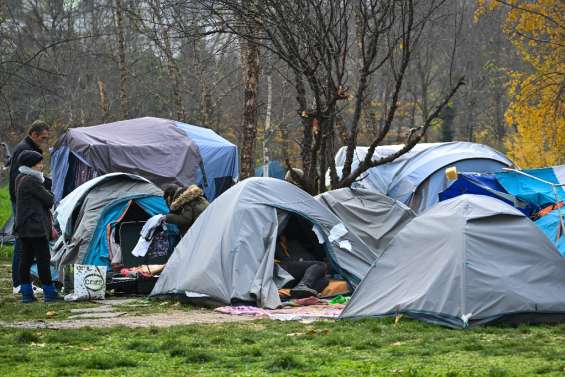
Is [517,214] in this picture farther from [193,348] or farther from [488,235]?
[193,348]

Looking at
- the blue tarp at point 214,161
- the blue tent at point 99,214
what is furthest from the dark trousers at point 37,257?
the blue tarp at point 214,161

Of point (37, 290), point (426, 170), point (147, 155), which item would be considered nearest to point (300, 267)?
point (37, 290)

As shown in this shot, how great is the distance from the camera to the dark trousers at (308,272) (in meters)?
10.8

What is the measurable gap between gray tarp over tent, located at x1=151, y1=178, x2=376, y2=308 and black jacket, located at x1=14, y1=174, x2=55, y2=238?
1593 millimetres

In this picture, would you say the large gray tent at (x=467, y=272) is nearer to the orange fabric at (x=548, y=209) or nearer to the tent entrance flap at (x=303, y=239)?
the orange fabric at (x=548, y=209)

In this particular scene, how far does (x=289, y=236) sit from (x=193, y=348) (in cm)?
484

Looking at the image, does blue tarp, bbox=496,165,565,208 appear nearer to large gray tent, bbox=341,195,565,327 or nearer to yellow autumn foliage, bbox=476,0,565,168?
large gray tent, bbox=341,195,565,327

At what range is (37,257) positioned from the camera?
10.6m

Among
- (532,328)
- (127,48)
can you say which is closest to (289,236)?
(532,328)

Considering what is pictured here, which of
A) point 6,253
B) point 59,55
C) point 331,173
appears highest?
point 59,55

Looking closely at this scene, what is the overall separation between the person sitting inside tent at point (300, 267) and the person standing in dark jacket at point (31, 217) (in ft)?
8.92

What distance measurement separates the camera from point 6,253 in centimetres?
1772

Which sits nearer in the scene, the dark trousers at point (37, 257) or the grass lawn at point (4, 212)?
the dark trousers at point (37, 257)

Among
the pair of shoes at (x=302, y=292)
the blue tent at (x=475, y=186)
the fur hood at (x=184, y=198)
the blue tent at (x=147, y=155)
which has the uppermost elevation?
the blue tent at (x=147, y=155)
